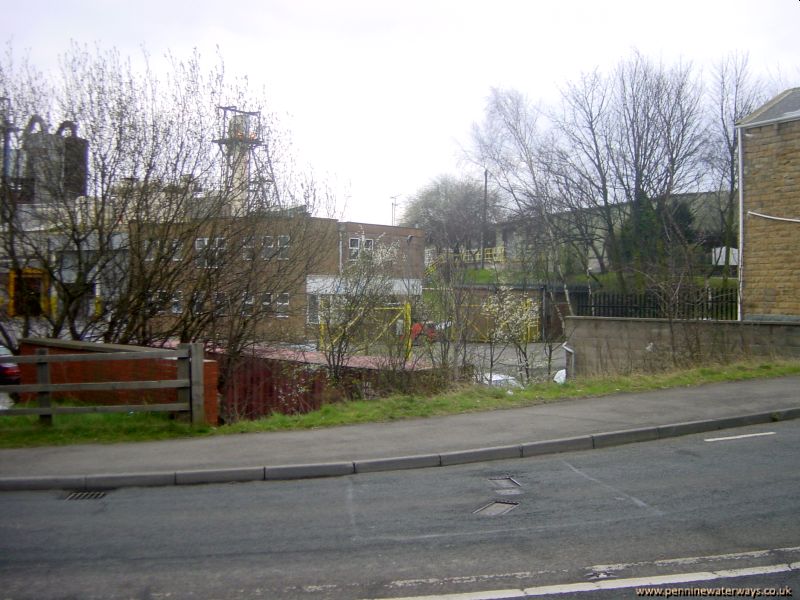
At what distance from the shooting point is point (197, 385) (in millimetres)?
10375

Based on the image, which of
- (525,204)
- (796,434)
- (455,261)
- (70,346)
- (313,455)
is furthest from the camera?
(525,204)

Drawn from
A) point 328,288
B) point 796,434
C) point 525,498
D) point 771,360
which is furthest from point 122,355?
point 771,360

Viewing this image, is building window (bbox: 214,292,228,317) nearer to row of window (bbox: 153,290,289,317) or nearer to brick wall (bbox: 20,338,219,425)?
row of window (bbox: 153,290,289,317)

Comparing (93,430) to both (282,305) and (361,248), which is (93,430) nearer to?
(282,305)

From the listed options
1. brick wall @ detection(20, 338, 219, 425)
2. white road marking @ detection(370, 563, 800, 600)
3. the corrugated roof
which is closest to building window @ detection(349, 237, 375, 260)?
brick wall @ detection(20, 338, 219, 425)

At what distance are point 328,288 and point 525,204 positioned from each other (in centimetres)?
2040

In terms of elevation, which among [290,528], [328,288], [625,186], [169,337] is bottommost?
[290,528]

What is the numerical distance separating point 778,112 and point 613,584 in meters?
19.5

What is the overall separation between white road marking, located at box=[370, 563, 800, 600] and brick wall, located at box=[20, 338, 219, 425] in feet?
22.3

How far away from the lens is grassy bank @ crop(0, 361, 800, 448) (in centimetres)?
1009

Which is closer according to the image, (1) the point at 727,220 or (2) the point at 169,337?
(2) the point at 169,337

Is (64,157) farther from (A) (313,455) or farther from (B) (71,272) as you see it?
(A) (313,455)

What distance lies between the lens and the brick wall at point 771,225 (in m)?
19.3

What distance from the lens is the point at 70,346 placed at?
12.5 m
